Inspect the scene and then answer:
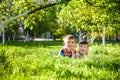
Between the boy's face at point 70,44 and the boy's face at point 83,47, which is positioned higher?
the boy's face at point 70,44

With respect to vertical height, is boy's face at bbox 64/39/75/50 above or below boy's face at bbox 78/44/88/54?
above

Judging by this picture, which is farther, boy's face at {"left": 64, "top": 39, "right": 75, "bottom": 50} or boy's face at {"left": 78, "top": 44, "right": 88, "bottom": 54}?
boy's face at {"left": 78, "top": 44, "right": 88, "bottom": 54}

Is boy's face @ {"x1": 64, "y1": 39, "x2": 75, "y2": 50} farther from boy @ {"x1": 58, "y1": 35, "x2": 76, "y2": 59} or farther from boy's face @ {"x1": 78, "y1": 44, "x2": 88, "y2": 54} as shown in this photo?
boy's face @ {"x1": 78, "y1": 44, "x2": 88, "y2": 54}

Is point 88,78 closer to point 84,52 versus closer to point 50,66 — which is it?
point 50,66

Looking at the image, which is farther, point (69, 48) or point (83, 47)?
point (83, 47)

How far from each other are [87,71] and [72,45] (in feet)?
13.0

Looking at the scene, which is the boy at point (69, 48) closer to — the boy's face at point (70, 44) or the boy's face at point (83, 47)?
the boy's face at point (70, 44)

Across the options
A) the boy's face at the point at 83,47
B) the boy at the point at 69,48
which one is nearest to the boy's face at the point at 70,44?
the boy at the point at 69,48

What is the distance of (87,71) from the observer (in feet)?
20.2

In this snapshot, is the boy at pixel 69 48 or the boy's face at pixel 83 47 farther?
the boy's face at pixel 83 47

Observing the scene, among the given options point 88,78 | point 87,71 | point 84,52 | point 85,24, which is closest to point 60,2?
point 87,71

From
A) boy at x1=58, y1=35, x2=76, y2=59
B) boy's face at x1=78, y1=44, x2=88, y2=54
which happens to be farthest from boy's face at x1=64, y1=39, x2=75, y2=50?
boy's face at x1=78, y1=44, x2=88, y2=54

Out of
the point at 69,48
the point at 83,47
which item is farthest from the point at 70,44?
the point at 83,47

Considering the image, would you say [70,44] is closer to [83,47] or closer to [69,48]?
[69,48]
